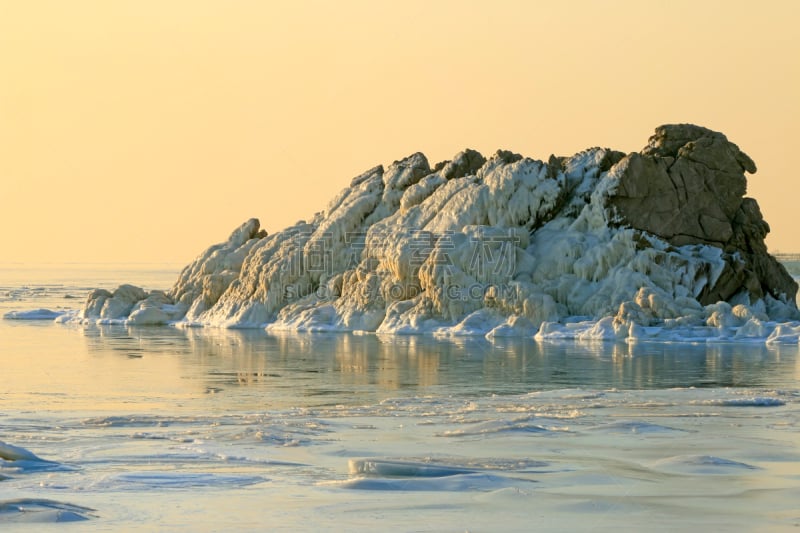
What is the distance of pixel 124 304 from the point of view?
1896 inches

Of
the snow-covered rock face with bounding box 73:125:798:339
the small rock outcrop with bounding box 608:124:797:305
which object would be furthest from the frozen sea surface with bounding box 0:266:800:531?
the small rock outcrop with bounding box 608:124:797:305

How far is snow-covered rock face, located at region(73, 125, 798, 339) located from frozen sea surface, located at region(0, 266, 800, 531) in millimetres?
7582

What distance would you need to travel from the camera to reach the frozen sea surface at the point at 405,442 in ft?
39.3

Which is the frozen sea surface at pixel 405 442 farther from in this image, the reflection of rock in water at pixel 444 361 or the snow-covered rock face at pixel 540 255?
the snow-covered rock face at pixel 540 255

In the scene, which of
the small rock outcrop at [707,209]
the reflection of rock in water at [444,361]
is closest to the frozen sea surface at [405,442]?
the reflection of rock in water at [444,361]

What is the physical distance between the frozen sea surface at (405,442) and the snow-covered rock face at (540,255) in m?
7.58

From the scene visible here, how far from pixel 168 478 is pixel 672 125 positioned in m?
31.6

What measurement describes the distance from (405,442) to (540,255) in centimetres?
2411

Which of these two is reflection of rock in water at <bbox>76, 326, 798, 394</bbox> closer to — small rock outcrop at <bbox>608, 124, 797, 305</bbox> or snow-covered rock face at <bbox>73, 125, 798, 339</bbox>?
snow-covered rock face at <bbox>73, 125, 798, 339</bbox>

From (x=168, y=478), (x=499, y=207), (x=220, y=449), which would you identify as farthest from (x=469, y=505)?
(x=499, y=207)

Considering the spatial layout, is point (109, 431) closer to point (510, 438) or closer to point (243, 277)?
point (510, 438)

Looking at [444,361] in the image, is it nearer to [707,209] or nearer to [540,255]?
[540,255]

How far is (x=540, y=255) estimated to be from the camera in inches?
1581

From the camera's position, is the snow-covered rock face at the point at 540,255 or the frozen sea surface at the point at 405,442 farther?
the snow-covered rock face at the point at 540,255
